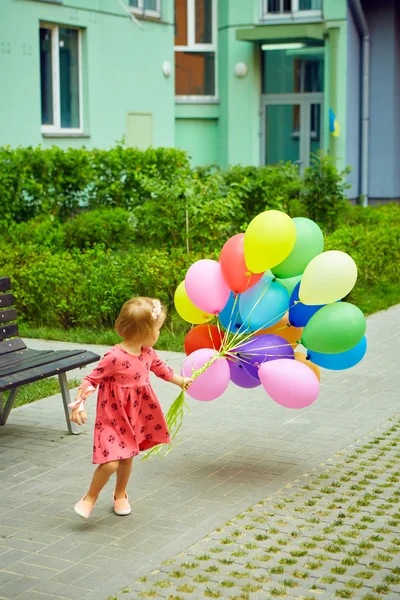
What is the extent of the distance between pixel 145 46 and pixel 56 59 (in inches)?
104

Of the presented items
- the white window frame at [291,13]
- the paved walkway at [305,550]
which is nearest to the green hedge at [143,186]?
the paved walkway at [305,550]

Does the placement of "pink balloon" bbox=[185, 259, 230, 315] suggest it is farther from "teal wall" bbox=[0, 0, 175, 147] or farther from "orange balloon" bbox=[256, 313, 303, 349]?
"teal wall" bbox=[0, 0, 175, 147]

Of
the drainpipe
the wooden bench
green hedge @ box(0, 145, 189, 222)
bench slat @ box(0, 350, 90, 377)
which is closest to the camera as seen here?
the wooden bench

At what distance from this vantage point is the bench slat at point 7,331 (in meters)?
6.98

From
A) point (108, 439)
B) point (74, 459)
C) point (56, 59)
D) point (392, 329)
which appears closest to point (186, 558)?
point (108, 439)

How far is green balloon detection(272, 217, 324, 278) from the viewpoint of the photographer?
583 cm

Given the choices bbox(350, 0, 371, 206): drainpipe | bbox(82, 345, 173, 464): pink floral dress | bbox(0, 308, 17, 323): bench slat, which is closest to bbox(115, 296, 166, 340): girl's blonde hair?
bbox(82, 345, 173, 464): pink floral dress

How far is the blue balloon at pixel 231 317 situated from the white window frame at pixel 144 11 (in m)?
14.4

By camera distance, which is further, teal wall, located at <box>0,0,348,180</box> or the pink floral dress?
teal wall, located at <box>0,0,348,180</box>

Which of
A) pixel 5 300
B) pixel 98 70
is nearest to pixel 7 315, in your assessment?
pixel 5 300

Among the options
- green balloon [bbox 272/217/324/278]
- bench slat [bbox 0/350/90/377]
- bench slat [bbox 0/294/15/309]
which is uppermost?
green balloon [bbox 272/217/324/278]

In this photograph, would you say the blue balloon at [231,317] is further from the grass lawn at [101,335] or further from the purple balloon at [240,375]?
the grass lawn at [101,335]

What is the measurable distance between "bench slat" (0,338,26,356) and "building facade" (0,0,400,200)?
1175cm

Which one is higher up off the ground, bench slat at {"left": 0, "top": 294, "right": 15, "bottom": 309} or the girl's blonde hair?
the girl's blonde hair
